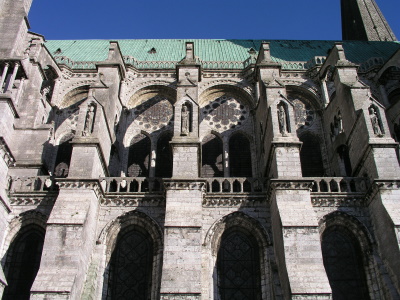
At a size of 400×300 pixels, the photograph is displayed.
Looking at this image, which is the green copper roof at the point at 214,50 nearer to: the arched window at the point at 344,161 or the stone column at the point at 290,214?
the arched window at the point at 344,161

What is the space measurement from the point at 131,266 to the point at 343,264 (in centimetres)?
643

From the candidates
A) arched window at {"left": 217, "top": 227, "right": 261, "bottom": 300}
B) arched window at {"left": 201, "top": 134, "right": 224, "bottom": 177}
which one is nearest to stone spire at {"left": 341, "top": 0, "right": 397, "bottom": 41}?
arched window at {"left": 201, "top": 134, "right": 224, "bottom": 177}

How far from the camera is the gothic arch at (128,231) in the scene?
47.0ft

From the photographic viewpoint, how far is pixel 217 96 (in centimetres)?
2188

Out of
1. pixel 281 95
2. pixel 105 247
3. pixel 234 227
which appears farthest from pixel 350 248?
pixel 105 247

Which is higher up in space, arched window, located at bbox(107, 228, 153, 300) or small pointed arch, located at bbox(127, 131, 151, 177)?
small pointed arch, located at bbox(127, 131, 151, 177)

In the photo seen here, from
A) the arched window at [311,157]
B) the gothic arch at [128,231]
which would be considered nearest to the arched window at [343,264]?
the arched window at [311,157]

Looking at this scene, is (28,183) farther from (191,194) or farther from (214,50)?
(214,50)

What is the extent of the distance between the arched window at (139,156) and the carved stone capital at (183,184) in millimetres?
4537

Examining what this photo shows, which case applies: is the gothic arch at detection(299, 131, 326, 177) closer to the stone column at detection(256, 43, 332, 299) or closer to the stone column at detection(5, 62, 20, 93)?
the stone column at detection(256, 43, 332, 299)

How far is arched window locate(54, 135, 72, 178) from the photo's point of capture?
18.8m

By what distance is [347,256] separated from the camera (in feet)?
48.8

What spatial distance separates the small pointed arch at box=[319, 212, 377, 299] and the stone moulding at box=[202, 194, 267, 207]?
204 cm

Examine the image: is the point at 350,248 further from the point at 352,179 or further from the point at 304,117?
the point at 304,117
